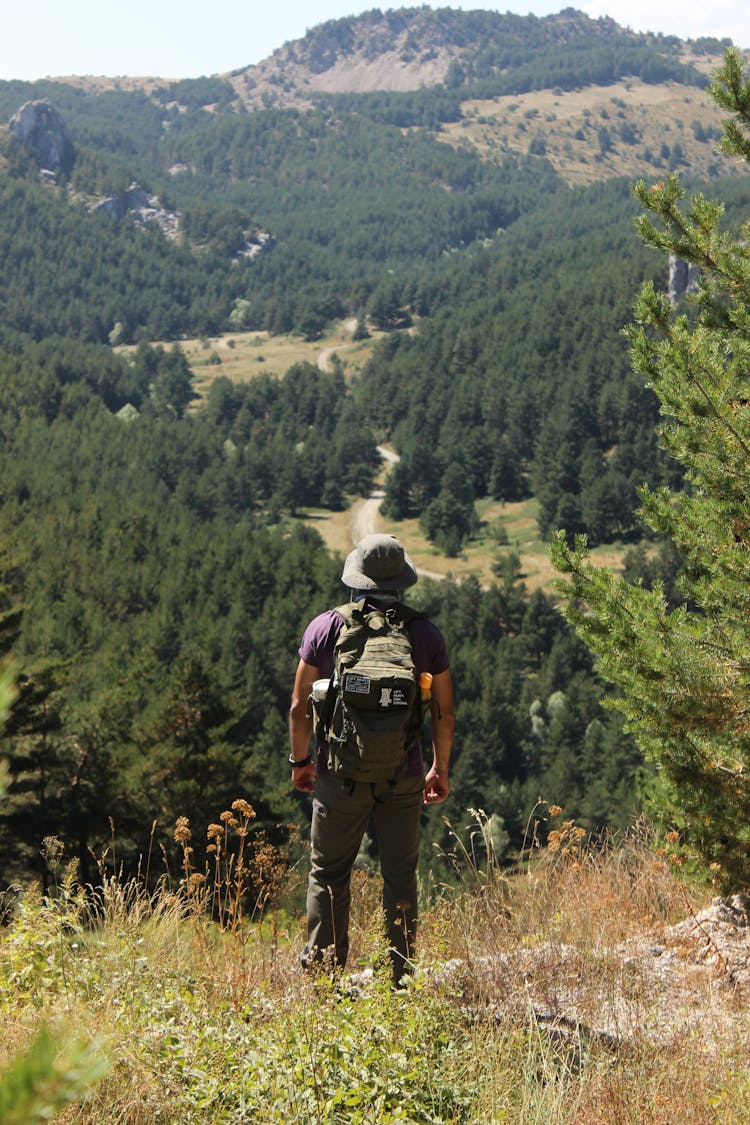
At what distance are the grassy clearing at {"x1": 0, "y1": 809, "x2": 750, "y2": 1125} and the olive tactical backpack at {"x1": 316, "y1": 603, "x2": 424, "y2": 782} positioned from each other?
73cm

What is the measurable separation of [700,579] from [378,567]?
9.24ft

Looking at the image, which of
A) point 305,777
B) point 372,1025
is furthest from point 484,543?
point 372,1025

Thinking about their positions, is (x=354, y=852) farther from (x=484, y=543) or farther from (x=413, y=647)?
(x=484, y=543)

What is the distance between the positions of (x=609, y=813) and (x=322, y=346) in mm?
137256

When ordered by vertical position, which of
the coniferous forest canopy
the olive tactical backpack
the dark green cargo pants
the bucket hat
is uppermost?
the bucket hat

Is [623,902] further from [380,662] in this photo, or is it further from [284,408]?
[284,408]

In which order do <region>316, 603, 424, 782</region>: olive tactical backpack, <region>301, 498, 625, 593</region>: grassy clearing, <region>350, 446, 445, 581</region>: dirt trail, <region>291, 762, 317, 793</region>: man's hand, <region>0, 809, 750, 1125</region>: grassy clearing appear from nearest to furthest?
<region>0, 809, 750, 1125</region>: grassy clearing, <region>316, 603, 424, 782</region>: olive tactical backpack, <region>291, 762, 317, 793</region>: man's hand, <region>301, 498, 625, 593</region>: grassy clearing, <region>350, 446, 445, 581</region>: dirt trail

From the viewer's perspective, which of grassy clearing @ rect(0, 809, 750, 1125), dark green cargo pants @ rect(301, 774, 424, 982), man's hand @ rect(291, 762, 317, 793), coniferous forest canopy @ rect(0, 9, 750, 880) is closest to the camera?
Answer: grassy clearing @ rect(0, 809, 750, 1125)

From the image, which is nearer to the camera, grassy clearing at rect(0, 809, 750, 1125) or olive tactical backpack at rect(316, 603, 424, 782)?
grassy clearing at rect(0, 809, 750, 1125)

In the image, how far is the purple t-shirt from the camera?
4652mm

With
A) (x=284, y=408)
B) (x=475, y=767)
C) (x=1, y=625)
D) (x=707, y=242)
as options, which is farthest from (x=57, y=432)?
(x=707, y=242)

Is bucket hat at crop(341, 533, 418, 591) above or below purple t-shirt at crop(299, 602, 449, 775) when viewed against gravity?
above

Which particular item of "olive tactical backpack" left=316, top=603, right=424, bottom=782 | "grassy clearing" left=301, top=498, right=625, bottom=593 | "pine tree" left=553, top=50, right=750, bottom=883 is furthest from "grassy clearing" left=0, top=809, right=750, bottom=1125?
"grassy clearing" left=301, top=498, right=625, bottom=593

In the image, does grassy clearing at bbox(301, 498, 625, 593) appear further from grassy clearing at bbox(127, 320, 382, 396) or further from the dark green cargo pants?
the dark green cargo pants
